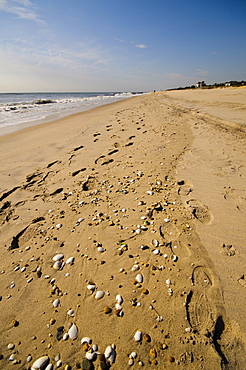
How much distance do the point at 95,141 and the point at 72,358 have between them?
701 cm

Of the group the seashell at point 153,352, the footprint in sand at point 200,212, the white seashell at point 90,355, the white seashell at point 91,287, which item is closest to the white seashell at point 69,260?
the white seashell at point 91,287

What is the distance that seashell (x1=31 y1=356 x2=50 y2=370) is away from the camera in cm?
163

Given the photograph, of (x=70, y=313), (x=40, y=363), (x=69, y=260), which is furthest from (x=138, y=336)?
(x=69, y=260)

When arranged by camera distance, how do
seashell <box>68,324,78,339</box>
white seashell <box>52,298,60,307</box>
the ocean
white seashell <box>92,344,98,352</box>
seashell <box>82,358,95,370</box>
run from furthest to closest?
the ocean < white seashell <box>52,298,60,307</box> < seashell <box>68,324,78,339</box> < white seashell <box>92,344,98,352</box> < seashell <box>82,358,95,370</box>

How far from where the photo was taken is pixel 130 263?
2.45m

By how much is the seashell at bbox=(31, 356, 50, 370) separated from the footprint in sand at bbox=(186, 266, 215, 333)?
1411 mm

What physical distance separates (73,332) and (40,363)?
13.5 inches

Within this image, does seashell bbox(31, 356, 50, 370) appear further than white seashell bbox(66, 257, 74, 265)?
No

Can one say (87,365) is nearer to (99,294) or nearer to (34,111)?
(99,294)

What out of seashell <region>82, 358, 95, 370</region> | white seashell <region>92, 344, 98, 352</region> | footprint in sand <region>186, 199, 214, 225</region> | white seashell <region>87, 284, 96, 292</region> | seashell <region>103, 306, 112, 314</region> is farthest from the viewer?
footprint in sand <region>186, 199, 214, 225</region>

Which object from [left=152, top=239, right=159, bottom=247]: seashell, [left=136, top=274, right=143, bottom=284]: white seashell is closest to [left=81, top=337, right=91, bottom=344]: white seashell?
[left=136, top=274, right=143, bottom=284]: white seashell

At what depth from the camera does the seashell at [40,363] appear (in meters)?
1.63

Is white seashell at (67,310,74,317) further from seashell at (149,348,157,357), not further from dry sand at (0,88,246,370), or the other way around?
seashell at (149,348,157,357)

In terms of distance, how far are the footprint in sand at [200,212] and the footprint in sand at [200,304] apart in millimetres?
978
